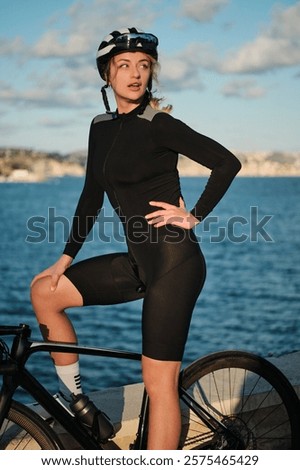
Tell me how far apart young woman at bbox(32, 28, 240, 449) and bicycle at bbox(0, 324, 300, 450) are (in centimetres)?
19

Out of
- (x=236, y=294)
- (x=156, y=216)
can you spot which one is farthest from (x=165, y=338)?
(x=236, y=294)

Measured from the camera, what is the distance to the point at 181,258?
3.12m

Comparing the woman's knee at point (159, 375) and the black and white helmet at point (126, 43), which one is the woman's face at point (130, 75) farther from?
the woman's knee at point (159, 375)

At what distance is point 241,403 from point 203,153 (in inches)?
61.4

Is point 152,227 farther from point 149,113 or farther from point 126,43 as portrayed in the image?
point 126,43

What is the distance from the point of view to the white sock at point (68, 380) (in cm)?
337

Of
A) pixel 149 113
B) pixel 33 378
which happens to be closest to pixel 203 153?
pixel 149 113

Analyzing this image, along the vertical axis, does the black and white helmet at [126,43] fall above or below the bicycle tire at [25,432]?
above

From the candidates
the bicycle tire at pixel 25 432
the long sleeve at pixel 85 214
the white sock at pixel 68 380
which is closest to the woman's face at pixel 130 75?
the long sleeve at pixel 85 214

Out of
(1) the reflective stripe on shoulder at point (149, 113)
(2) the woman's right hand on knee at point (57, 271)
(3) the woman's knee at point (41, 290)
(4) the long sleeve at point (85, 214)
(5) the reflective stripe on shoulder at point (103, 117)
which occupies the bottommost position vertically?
(3) the woman's knee at point (41, 290)

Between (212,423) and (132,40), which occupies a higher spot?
(132,40)

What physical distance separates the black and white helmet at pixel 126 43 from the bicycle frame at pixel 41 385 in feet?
4.15

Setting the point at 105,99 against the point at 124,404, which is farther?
the point at 124,404

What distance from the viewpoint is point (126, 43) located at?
322 centimetres
